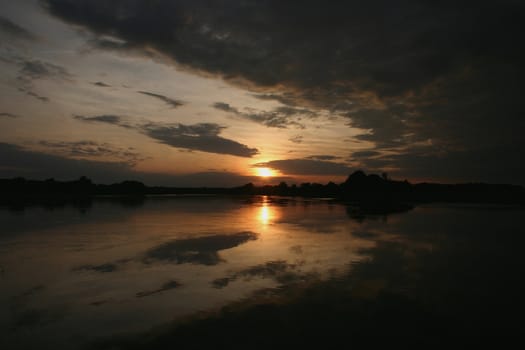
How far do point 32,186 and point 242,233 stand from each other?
12491 cm

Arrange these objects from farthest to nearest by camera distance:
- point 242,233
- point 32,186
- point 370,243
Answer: point 32,186 → point 242,233 → point 370,243

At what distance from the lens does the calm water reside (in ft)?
30.2

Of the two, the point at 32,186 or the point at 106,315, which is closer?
the point at 106,315

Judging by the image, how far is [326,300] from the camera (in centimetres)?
1116

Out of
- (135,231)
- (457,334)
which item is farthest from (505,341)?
(135,231)

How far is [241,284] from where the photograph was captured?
12.7 m

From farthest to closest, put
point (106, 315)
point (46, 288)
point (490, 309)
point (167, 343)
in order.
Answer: point (46, 288)
point (490, 309)
point (106, 315)
point (167, 343)

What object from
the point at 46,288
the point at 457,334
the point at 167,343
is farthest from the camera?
the point at 46,288

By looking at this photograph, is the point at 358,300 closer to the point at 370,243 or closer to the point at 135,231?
the point at 370,243

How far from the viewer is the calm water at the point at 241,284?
9.22 metres

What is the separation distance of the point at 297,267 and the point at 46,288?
32.7 ft

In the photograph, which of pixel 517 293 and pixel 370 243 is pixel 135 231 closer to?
pixel 370 243

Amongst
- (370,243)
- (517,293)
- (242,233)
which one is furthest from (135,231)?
(517,293)

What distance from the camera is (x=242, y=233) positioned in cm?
2666
